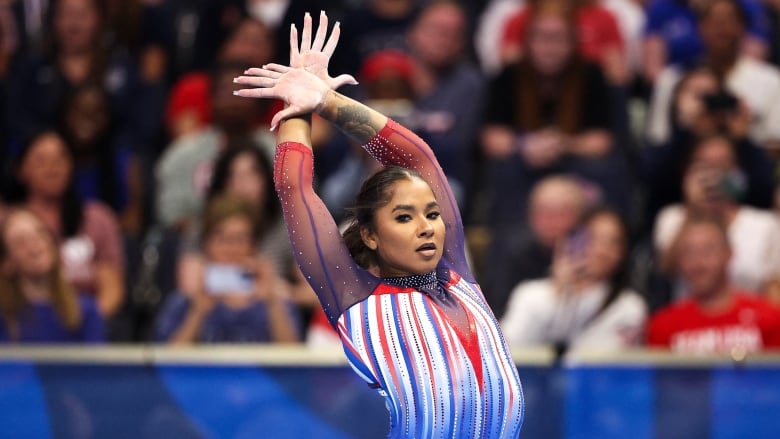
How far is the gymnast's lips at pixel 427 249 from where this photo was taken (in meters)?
3.38

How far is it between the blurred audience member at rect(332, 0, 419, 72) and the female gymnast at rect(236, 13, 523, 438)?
426cm

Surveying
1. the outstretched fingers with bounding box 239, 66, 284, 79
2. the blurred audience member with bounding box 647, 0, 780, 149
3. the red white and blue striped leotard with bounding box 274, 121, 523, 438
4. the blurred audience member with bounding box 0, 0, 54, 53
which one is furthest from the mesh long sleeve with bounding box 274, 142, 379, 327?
the blurred audience member with bounding box 0, 0, 54, 53

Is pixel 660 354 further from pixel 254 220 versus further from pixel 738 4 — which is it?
pixel 738 4

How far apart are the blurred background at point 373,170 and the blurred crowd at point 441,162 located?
2 cm

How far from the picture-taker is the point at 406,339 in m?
3.39

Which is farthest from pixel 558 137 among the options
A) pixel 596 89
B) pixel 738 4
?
pixel 738 4

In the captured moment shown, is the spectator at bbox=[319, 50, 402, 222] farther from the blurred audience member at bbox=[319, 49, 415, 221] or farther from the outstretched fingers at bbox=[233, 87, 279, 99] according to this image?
the outstretched fingers at bbox=[233, 87, 279, 99]

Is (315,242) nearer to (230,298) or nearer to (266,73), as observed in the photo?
(266,73)

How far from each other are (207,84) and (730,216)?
122 inches

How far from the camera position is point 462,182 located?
710 centimetres

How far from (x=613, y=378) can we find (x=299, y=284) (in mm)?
1940

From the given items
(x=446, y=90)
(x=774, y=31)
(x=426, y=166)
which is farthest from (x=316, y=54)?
(x=774, y=31)

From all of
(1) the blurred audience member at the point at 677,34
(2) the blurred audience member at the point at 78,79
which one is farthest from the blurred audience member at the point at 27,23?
(1) the blurred audience member at the point at 677,34

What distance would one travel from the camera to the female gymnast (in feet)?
11.1
